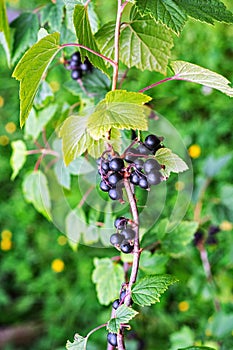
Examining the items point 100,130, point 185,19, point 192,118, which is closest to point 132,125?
point 100,130

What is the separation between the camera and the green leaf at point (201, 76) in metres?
0.62

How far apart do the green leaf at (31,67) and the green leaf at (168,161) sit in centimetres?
17

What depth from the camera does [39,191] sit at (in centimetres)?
104

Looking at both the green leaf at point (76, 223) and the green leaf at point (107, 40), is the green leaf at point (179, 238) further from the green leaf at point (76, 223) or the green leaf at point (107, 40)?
the green leaf at point (107, 40)

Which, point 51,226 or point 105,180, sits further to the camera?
point 51,226

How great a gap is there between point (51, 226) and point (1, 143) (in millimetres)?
435

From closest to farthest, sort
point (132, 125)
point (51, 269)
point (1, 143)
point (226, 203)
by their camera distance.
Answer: point (132, 125) < point (226, 203) < point (51, 269) < point (1, 143)

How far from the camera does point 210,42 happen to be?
83.7 inches

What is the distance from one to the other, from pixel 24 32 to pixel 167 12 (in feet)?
1.29

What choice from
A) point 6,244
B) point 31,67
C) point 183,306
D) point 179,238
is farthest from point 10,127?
point 31,67

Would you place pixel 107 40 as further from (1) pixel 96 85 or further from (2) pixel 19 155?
(2) pixel 19 155

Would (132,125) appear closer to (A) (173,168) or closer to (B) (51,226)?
(A) (173,168)

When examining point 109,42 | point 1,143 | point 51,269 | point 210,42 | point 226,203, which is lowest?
point 51,269

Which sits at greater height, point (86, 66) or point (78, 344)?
point (86, 66)
